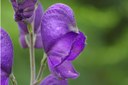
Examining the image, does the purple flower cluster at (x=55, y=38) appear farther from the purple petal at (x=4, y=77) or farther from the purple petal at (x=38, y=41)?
the purple petal at (x=38, y=41)

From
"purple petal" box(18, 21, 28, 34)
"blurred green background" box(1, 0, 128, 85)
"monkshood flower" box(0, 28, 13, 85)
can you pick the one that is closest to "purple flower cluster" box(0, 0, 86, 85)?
"monkshood flower" box(0, 28, 13, 85)

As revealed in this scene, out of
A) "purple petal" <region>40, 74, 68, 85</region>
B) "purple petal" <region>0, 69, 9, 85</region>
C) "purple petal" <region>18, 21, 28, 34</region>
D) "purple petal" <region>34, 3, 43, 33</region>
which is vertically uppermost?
"purple petal" <region>34, 3, 43, 33</region>

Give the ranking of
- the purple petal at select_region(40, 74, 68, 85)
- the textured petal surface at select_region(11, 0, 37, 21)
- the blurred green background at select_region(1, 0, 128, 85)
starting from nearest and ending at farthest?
the textured petal surface at select_region(11, 0, 37, 21) → the purple petal at select_region(40, 74, 68, 85) → the blurred green background at select_region(1, 0, 128, 85)

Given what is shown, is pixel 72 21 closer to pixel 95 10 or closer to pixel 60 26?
pixel 60 26

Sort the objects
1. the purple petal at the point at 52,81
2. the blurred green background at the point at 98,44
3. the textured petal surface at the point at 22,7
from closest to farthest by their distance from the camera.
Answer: the textured petal surface at the point at 22,7 → the purple petal at the point at 52,81 → the blurred green background at the point at 98,44

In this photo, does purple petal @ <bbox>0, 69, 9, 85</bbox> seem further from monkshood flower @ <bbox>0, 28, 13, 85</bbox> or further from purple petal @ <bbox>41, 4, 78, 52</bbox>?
purple petal @ <bbox>41, 4, 78, 52</bbox>

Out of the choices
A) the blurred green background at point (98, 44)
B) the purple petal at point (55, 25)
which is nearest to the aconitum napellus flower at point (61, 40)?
the purple petal at point (55, 25)
